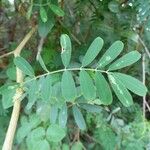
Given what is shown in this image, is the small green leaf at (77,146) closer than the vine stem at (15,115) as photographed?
No

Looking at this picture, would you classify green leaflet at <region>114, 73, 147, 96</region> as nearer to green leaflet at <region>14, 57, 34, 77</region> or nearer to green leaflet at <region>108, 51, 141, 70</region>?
green leaflet at <region>108, 51, 141, 70</region>

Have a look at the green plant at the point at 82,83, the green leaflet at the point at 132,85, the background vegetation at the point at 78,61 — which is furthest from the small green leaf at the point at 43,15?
the green leaflet at the point at 132,85

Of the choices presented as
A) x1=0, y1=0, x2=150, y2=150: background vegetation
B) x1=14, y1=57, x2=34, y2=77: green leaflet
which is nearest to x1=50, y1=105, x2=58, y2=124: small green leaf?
x1=0, y1=0, x2=150, y2=150: background vegetation

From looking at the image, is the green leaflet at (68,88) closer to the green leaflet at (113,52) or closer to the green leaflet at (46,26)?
the green leaflet at (113,52)

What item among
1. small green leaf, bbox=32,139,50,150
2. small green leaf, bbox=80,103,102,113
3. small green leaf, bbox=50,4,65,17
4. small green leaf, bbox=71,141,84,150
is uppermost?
small green leaf, bbox=50,4,65,17

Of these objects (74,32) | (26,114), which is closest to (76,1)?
(74,32)

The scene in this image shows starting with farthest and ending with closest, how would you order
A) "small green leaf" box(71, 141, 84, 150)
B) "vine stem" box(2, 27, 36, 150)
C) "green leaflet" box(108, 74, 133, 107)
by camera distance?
1. "small green leaf" box(71, 141, 84, 150)
2. "vine stem" box(2, 27, 36, 150)
3. "green leaflet" box(108, 74, 133, 107)

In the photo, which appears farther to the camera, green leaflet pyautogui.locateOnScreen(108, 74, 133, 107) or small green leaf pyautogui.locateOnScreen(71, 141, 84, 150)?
small green leaf pyautogui.locateOnScreen(71, 141, 84, 150)

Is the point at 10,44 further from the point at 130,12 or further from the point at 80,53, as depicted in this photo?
the point at 130,12
